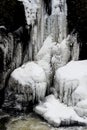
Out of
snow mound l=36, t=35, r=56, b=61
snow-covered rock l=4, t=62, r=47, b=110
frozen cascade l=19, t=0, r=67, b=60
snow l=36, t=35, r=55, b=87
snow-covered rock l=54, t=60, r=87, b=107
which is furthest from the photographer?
snow mound l=36, t=35, r=56, b=61

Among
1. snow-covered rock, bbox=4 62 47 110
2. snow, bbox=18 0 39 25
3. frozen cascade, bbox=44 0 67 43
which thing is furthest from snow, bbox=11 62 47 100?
snow, bbox=18 0 39 25

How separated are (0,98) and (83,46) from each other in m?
3.67

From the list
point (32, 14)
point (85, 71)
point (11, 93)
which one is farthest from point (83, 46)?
point (11, 93)

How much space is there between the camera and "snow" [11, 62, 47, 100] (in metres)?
12.8

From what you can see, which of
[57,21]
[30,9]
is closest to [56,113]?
[57,21]

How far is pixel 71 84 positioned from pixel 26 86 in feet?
5.16

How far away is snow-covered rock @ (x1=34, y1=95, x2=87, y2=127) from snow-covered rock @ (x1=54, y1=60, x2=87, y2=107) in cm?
29

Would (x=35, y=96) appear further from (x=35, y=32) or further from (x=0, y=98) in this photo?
(x=35, y=32)

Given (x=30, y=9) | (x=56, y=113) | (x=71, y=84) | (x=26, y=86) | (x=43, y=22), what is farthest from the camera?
(x=43, y=22)

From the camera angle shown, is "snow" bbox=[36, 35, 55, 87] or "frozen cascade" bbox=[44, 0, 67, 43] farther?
"frozen cascade" bbox=[44, 0, 67, 43]

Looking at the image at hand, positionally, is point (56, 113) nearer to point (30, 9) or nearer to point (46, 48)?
point (46, 48)

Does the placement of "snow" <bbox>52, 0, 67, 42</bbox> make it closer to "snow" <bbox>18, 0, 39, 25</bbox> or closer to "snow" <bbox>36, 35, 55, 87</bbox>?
"snow" <bbox>36, 35, 55, 87</bbox>

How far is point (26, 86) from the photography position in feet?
42.0

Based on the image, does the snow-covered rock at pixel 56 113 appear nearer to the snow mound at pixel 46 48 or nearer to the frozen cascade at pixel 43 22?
the snow mound at pixel 46 48
